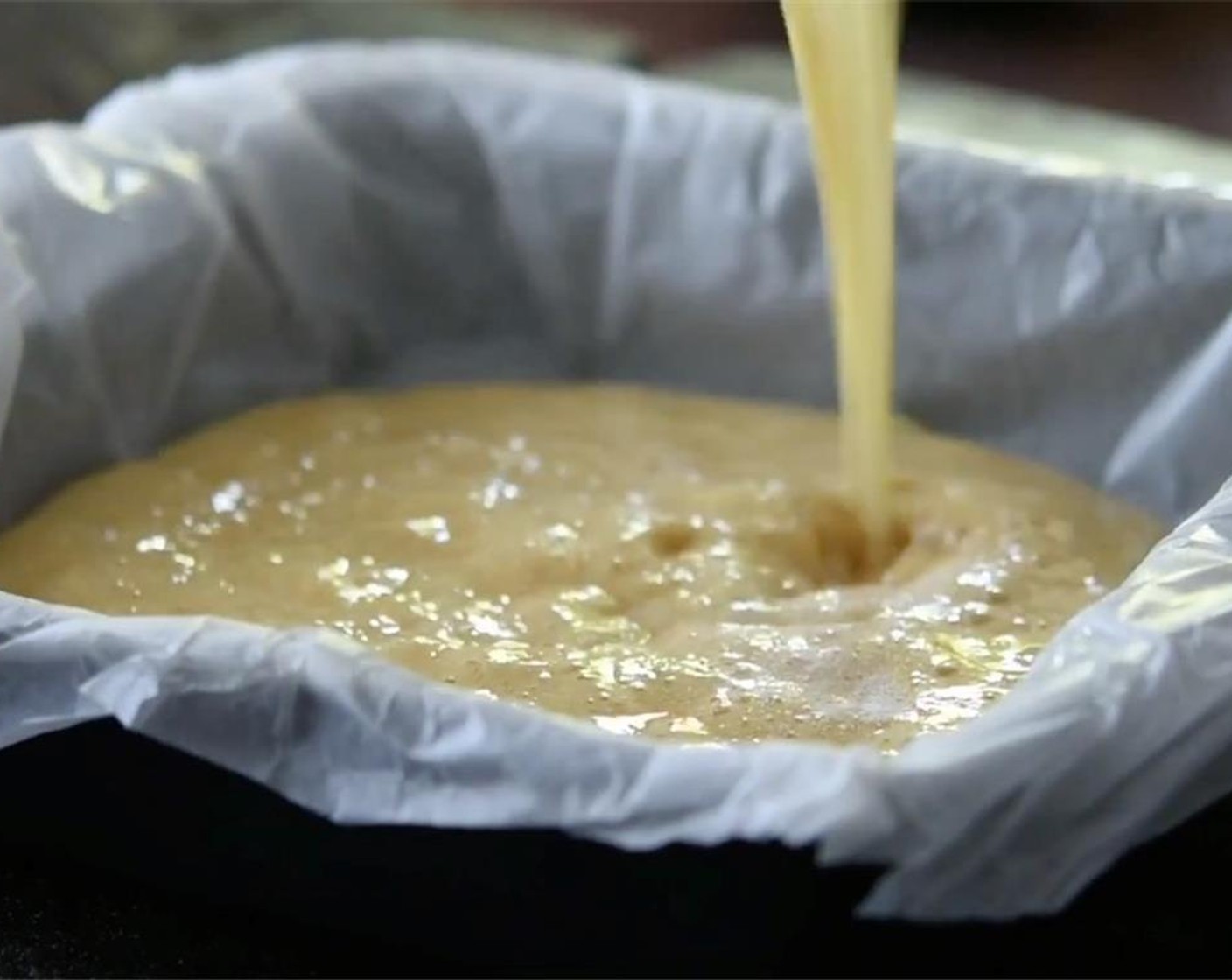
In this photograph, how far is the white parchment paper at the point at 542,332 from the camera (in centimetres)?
58

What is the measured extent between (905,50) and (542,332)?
675 millimetres

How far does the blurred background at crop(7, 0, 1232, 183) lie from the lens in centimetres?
122

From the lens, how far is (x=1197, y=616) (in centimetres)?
63

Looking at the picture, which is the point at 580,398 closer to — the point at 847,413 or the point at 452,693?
the point at 847,413

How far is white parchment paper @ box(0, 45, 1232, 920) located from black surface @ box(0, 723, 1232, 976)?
19mm

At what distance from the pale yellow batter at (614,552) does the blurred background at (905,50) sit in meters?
0.21

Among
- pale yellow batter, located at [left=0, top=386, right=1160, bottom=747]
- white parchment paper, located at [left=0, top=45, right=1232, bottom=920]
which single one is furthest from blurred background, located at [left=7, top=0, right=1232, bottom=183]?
pale yellow batter, located at [left=0, top=386, right=1160, bottom=747]

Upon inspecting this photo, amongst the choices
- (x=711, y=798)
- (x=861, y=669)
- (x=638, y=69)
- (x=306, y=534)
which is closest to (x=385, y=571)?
(x=306, y=534)

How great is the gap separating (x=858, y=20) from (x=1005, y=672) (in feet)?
0.97

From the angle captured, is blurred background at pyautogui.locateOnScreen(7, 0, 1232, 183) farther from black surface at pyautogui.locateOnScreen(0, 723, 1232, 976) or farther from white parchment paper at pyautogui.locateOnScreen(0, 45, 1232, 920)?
black surface at pyautogui.locateOnScreen(0, 723, 1232, 976)

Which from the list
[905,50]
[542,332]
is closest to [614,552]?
[542,332]

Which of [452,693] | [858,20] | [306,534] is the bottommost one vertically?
[306,534]

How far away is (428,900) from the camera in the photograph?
0.60 m

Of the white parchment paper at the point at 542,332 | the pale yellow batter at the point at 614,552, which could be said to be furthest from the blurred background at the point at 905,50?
the pale yellow batter at the point at 614,552
